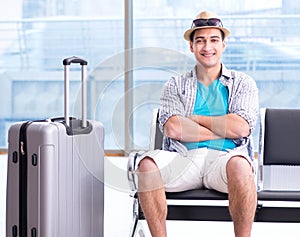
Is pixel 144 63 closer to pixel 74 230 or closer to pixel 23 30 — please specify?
pixel 23 30

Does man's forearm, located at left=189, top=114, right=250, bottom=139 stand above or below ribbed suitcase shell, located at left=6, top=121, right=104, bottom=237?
above

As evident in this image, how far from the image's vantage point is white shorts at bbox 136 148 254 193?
2.54m

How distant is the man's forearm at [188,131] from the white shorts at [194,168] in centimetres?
5

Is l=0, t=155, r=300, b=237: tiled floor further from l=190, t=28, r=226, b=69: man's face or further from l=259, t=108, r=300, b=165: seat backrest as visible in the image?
l=190, t=28, r=226, b=69: man's face

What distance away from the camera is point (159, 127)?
2912 millimetres

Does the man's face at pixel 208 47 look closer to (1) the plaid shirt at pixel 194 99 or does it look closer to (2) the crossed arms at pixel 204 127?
(1) the plaid shirt at pixel 194 99

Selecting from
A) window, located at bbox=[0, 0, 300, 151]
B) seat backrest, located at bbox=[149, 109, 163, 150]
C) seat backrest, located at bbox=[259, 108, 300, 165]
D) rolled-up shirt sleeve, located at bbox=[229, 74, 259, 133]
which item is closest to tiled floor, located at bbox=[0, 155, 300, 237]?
seat backrest, located at bbox=[149, 109, 163, 150]

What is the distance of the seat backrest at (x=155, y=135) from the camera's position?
115 inches

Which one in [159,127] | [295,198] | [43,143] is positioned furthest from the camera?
[159,127]

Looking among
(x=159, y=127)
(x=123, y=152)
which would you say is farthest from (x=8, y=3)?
(x=159, y=127)

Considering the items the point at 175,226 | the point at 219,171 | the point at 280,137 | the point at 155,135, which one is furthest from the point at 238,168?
the point at 175,226

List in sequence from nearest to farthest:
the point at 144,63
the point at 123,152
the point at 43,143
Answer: the point at 43,143 < the point at 123,152 < the point at 144,63

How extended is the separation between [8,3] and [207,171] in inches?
155

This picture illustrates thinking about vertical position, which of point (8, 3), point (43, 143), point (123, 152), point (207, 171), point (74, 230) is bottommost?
point (123, 152)
